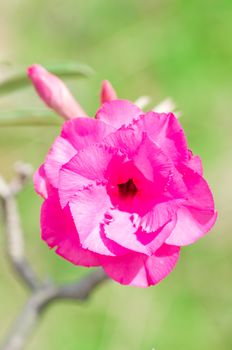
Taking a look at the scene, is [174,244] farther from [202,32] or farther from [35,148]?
[202,32]

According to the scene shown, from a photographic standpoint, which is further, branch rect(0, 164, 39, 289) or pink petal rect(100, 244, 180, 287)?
branch rect(0, 164, 39, 289)

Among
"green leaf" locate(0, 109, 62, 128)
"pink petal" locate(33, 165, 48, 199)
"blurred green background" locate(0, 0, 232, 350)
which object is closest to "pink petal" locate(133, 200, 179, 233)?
"pink petal" locate(33, 165, 48, 199)

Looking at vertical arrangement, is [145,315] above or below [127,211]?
below

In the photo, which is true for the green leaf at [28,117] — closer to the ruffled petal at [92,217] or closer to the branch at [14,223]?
the branch at [14,223]

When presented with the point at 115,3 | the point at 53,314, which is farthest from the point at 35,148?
the point at 115,3

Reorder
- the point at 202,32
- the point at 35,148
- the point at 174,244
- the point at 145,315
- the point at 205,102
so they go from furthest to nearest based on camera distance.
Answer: the point at 202,32
the point at 205,102
the point at 35,148
the point at 145,315
the point at 174,244

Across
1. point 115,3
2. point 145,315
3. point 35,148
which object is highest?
point 115,3

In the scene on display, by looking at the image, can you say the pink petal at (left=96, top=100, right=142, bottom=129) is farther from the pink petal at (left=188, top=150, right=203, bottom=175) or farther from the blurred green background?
the blurred green background

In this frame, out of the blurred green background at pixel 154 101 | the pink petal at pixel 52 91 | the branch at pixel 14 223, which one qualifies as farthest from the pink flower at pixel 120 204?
the blurred green background at pixel 154 101
